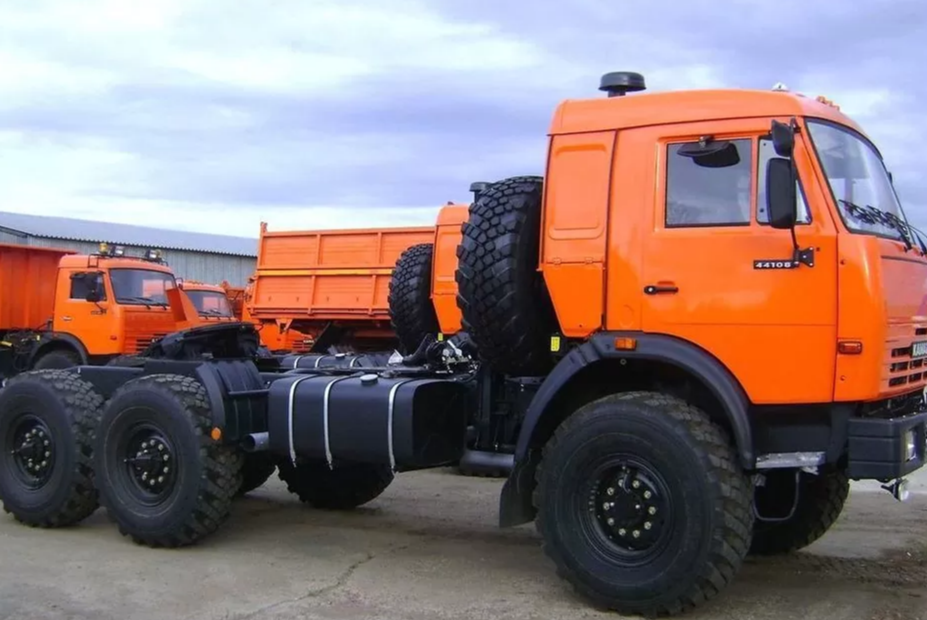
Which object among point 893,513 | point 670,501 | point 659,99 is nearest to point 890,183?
point 659,99

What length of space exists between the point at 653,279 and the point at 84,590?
3937mm

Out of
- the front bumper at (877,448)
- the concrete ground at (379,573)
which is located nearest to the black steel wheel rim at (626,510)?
the concrete ground at (379,573)

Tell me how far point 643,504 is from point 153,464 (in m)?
3.72

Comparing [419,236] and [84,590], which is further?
[419,236]

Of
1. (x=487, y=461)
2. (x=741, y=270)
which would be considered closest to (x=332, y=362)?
(x=487, y=461)

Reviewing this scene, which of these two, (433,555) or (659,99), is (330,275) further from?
(659,99)

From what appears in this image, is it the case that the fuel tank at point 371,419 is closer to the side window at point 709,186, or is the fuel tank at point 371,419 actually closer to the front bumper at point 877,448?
the side window at point 709,186

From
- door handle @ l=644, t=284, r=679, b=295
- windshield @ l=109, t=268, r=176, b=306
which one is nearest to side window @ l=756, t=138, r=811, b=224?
door handle @ l=644, t=284, r=679, b=295

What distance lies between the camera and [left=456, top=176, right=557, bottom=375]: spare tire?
6148 millimetres

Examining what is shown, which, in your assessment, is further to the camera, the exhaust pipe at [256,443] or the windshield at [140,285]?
the windshield at [140,285]

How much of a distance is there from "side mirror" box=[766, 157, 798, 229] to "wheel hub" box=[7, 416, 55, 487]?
588 cm

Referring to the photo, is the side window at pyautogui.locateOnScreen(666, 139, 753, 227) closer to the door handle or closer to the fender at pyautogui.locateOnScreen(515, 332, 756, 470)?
the door handle

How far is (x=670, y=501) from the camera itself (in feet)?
17.8

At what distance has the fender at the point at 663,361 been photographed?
5.34m
